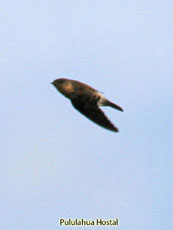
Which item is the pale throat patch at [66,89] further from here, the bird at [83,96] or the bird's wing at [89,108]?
the bird's wing at [89,108]

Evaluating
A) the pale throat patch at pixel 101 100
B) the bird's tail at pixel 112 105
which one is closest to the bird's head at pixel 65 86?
the pale throat patch at pixel 101 100

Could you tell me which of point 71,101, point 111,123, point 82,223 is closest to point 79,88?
point 71,101

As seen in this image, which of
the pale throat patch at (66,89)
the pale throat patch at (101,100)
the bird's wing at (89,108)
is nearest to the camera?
the bird's wing at (89,108)

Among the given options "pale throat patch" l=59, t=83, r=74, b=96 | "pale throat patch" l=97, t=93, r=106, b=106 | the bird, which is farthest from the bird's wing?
"pale throat patch" l=59, t=83, r=74, b=96

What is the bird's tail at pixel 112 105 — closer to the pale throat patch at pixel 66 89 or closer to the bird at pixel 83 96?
the bird at pixel 83 96

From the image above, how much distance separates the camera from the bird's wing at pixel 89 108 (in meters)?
Result: 13.2

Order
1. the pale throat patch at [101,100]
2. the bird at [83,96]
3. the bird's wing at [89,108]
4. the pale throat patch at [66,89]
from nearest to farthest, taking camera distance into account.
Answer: the bird's wing at [89,108] → the bird at [83,96] → the pale throat patch at [101,100] → the pale throat patch at [66,89]

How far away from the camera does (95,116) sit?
13.4 metres

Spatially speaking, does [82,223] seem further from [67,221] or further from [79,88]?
[79,88]

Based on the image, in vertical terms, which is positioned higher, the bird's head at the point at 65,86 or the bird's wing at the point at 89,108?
the bird's head at the point at 65,86

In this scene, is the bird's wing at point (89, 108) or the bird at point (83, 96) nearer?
the bird's wing at point (89, 108)

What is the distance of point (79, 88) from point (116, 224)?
3.35 m

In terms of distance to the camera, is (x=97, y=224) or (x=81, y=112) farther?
(x=97, y=224)

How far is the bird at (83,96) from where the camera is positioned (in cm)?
1361
